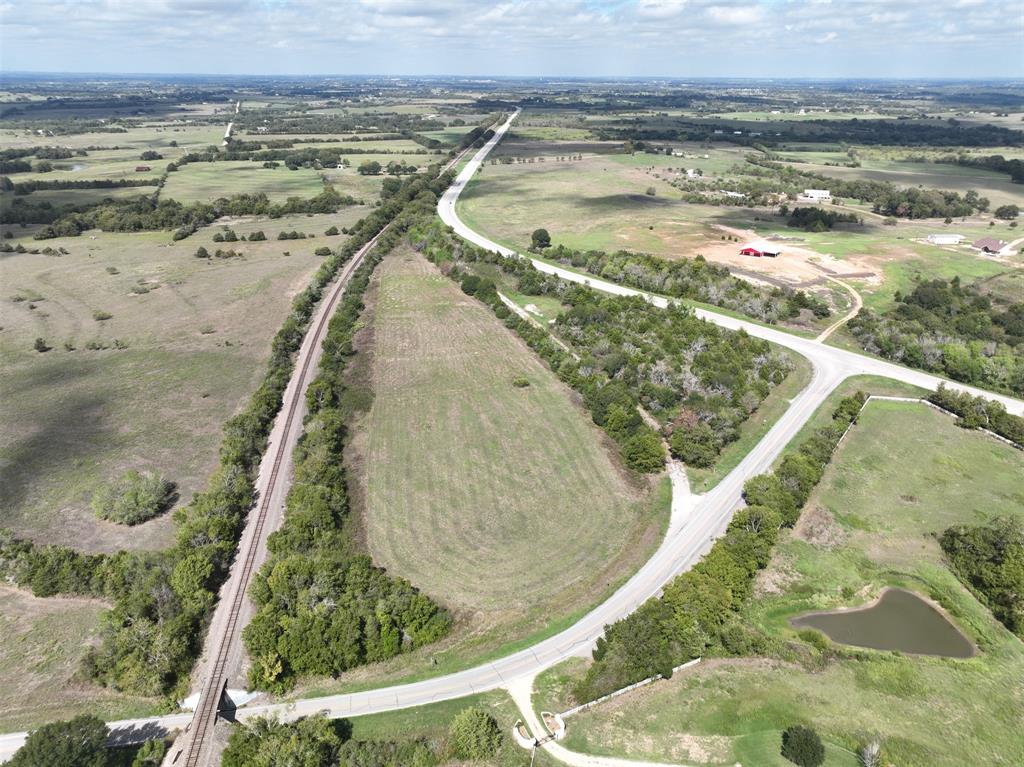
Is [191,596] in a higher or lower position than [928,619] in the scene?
higher

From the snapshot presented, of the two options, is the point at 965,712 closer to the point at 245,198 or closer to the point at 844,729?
the point at 844,729

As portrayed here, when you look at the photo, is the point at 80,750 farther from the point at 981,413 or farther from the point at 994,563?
the point at 981,413

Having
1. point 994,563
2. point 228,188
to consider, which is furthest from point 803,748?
point 228,188

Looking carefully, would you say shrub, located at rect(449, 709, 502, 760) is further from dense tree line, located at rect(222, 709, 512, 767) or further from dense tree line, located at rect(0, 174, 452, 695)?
dense tree line, located at rect(0, 174, 452, 695)

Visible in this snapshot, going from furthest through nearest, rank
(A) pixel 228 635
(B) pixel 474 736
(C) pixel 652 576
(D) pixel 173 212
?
1. (D) pixel 173 212
2. (C) pixel 652 576
3. (A) pixel 228 635
4. (B) pixel 474 736

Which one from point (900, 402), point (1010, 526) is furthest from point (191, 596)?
point (900, 402)

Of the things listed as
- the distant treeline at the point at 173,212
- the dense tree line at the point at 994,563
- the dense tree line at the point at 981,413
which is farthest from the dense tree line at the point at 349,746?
the distant treeline at the point at 173,212
